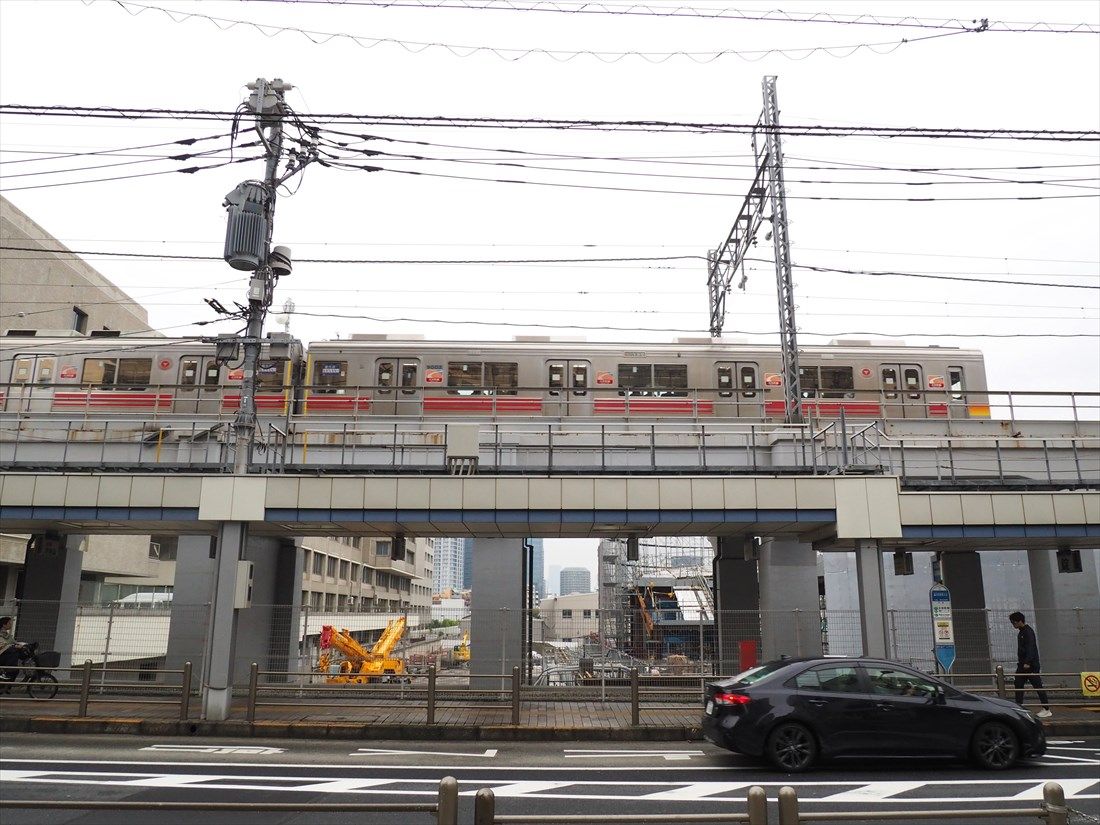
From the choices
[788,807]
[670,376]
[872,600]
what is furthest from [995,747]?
[670,376]

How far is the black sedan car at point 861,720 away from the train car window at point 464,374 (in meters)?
15.3

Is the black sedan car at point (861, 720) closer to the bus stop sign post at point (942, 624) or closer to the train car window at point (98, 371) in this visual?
the bus stop sign post at point (942, 624)

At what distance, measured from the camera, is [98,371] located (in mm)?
25031

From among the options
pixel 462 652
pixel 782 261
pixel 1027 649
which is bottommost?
pixel 462 652

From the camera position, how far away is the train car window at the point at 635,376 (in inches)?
963

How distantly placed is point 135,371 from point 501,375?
11.4 meters

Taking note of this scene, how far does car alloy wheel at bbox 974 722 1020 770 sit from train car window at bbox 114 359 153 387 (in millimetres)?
23663

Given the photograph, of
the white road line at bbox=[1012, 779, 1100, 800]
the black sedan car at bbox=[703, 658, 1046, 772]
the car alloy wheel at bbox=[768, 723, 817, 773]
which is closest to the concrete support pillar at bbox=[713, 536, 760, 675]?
the black sedan car at bbox=[703, 658, 1046, 772]

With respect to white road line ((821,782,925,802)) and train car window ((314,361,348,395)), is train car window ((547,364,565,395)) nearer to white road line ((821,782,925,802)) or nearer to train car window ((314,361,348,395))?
train car window ((314,361,348,395))

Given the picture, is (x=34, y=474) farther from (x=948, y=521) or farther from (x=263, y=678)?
(x=948, y=521)

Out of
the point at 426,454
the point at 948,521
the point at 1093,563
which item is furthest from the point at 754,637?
the point at 1093,563

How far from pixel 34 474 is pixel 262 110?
7.94 meters

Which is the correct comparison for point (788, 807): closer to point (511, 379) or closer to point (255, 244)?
point (255, 244)

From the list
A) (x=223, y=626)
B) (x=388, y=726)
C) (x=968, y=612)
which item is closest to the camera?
(x=388, y=726)
